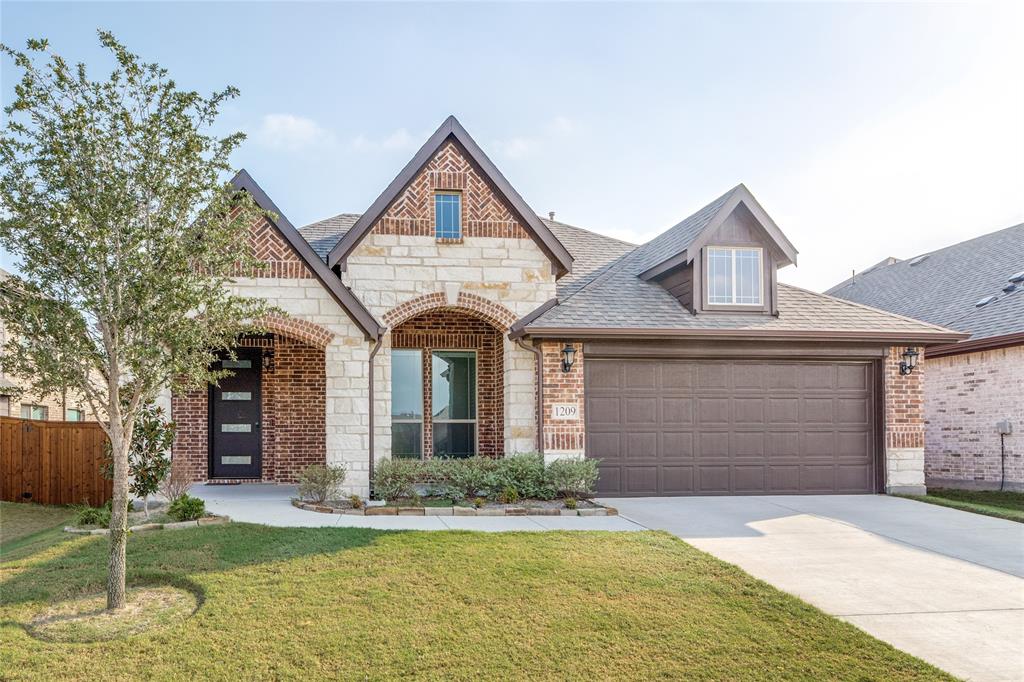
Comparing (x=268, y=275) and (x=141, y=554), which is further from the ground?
(x=268, y=275)

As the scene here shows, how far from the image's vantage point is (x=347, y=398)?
11656 mm

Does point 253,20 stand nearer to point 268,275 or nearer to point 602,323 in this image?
point 268,275

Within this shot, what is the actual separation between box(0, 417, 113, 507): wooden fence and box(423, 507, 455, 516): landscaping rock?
537cm

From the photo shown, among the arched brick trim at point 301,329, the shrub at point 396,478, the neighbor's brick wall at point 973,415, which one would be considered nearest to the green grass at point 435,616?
the shrub at point 396,478

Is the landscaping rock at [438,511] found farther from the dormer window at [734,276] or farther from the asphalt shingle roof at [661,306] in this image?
the dormer window at [734,276]

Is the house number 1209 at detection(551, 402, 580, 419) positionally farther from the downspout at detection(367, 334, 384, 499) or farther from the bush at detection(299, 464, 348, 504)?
the bush at detection(299, 464, 348, 504)

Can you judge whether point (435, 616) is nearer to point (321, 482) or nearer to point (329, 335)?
point (321, 482)

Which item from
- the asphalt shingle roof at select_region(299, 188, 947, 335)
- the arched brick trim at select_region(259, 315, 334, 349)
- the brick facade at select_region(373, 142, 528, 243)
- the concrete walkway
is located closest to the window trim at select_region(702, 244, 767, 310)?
the asphalt shingle roof at select_region(299, 188, 947, 335)

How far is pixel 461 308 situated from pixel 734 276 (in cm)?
495

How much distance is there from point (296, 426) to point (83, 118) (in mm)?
9112

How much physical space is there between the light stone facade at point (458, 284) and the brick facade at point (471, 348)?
1.39 m

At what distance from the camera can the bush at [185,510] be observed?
905 centimetres

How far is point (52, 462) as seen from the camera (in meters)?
12.3

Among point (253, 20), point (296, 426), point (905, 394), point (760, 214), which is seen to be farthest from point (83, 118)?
point (905, 394)
